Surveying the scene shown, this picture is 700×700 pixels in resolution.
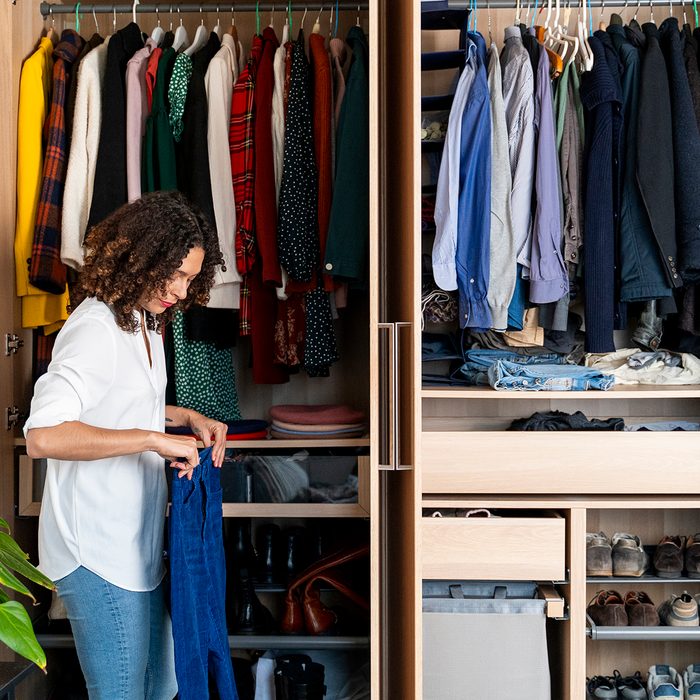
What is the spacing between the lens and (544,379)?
252 cm

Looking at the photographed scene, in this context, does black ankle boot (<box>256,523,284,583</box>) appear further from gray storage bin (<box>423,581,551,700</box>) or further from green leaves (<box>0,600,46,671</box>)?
green leaves (<box>0,600,46,671</box>)

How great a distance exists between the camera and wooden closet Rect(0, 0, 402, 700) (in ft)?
6.70

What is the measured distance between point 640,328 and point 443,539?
0.93m

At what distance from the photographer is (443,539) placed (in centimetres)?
237

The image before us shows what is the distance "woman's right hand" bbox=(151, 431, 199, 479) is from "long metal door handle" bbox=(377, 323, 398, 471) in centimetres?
52

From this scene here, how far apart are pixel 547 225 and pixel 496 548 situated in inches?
36.8

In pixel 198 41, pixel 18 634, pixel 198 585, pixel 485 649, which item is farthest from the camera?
pixel 198 41

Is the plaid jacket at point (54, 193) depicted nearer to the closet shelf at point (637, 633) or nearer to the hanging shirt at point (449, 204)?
the hanging shirt at point (449, 204)

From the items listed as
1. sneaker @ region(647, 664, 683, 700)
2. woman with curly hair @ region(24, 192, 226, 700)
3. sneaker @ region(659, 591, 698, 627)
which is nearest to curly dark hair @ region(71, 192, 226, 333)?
woman with curly hair @ region(24, 192, 226, 700)

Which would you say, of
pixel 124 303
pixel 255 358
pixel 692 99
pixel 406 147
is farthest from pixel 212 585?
pixel 692 99

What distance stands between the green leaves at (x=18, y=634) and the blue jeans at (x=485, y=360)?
1704 mm

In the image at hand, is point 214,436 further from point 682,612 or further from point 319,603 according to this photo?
point 682,612

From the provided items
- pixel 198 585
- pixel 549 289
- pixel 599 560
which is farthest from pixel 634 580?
pixel 198 585

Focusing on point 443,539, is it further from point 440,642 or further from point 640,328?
point 640,328
